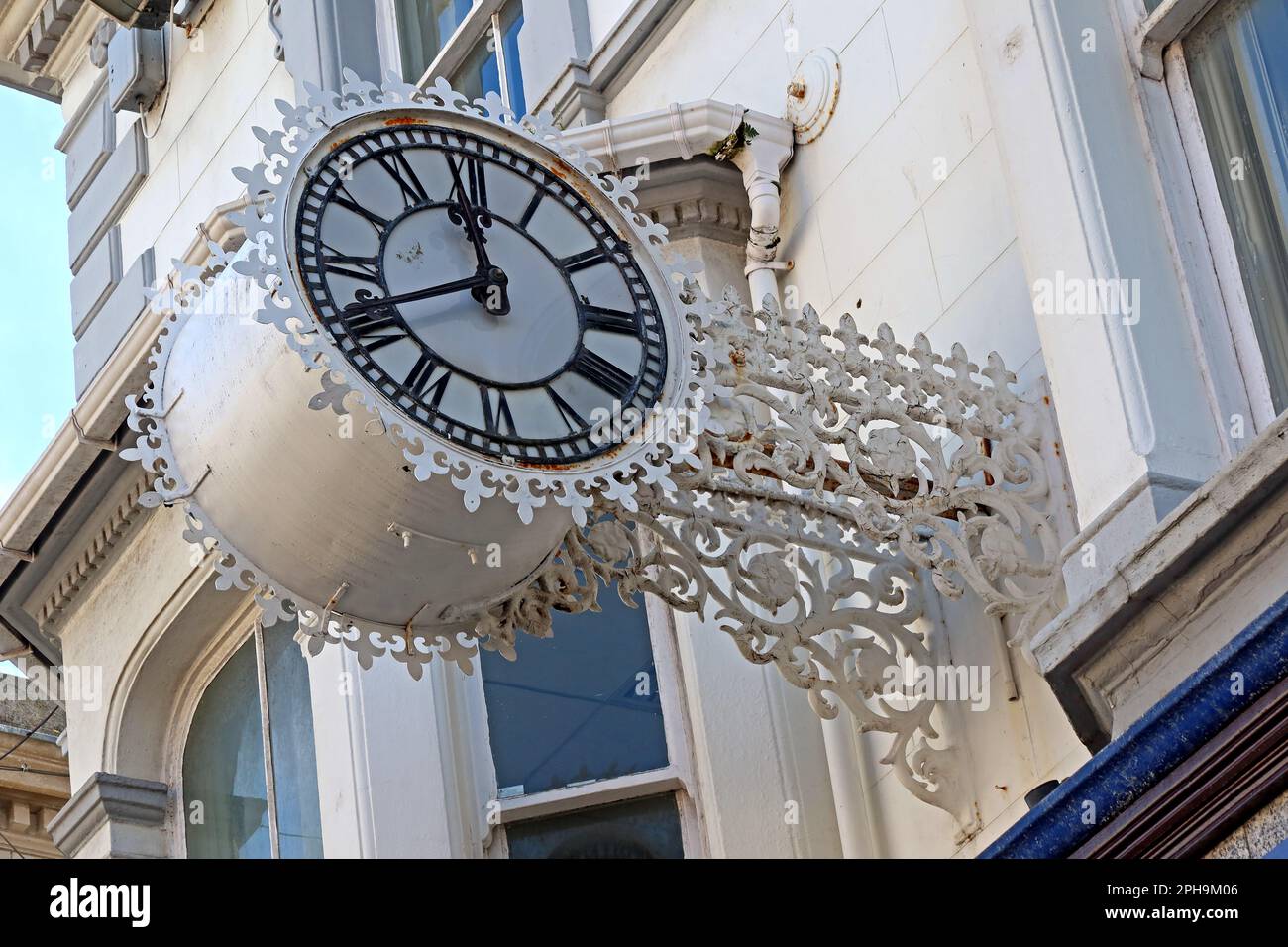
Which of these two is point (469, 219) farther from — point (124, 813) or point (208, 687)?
point (124, 813)

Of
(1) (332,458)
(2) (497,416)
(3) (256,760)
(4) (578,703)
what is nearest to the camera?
(1) (332,458)

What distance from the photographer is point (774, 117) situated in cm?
1024

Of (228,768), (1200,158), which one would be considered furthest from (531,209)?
(228,768)

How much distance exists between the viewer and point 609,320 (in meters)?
7.76

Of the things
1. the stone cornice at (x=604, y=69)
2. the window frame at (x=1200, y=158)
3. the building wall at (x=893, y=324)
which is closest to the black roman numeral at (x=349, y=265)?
the building wall at (x=893, y=324)

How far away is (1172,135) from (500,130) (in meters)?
2.16

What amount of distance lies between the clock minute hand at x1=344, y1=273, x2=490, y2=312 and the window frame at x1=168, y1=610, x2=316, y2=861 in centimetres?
497

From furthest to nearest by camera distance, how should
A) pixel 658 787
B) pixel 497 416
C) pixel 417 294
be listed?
pixel 658 787, pixel 417 294, pixel 497 416

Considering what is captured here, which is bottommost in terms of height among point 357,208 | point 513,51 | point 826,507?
point 826,507

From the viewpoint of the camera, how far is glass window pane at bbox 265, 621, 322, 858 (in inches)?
453

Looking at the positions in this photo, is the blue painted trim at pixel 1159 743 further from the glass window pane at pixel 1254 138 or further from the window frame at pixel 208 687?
the window frame at pixel 208 687

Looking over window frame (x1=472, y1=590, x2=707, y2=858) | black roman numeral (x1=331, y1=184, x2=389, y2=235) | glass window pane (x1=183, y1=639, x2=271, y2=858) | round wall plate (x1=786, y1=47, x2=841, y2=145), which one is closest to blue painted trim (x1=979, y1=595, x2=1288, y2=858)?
black roman numeral (x1=331, y1=184, x2=389, y2=235)

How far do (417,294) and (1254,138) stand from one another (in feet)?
8.66
